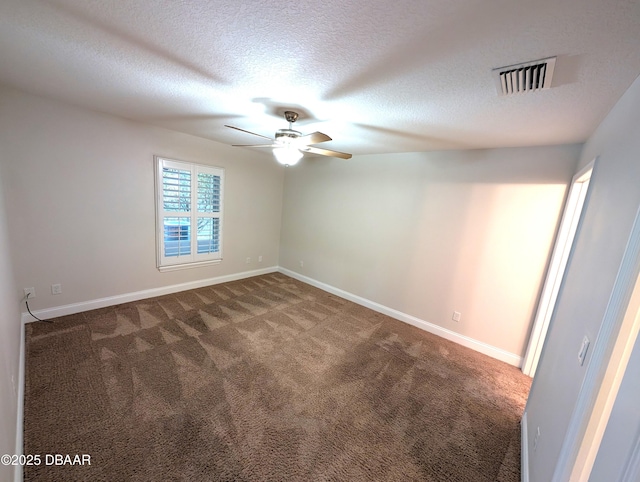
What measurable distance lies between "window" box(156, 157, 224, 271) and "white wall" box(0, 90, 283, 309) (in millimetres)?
122

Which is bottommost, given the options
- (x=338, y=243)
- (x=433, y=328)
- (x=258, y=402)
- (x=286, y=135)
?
(x=258, y=402)

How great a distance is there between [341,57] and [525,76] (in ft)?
3.31

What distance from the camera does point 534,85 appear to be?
133 centimetres

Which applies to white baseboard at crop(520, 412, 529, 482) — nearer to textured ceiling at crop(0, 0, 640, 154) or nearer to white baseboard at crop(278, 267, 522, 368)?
white baseboard at crop(278, 267, 522, 368)

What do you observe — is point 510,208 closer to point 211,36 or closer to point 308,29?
point 308,29

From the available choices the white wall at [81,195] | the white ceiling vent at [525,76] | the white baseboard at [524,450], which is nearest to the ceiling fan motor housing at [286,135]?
the white ceiling vent at [525,76]

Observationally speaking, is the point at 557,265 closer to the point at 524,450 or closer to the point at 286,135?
the point at 524,450

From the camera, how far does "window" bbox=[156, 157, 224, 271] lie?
338 centimetres

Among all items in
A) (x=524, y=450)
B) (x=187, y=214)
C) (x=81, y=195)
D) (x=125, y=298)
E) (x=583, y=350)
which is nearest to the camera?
(x=583, y=350)

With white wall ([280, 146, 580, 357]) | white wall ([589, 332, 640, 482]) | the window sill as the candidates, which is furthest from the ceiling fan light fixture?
the window sill

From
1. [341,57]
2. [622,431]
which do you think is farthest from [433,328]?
[341,57]

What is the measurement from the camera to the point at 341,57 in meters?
1.28

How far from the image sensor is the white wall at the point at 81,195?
2.38 m

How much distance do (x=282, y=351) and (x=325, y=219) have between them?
2.47 m
